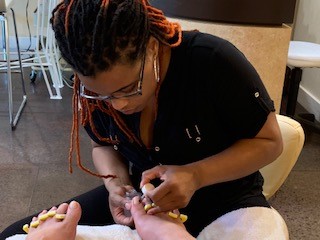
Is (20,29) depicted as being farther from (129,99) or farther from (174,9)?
(129,99)

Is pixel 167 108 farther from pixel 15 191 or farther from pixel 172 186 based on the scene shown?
pixel 15 191

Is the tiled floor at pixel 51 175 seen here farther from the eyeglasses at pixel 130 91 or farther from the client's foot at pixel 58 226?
the eyeglasses at pixel 130 91

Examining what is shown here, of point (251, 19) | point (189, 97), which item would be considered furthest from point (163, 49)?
point (251, 19)

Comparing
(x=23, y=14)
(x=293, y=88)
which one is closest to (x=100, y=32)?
(x=293, y=88)

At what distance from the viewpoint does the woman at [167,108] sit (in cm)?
78

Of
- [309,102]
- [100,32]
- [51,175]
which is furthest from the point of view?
[309,102]

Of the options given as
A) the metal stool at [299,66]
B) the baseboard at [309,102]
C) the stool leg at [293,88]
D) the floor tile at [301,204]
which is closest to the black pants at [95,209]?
the floor tile at [301,204]

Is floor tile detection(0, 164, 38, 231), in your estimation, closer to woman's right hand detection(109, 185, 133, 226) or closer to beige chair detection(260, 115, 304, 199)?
woman's right hand detection(109, 185, 133, 226)

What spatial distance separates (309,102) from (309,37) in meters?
0.44

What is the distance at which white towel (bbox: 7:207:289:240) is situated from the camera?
0.91 meters

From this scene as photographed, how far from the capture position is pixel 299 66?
2350mm

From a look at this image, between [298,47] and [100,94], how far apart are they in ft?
6.15

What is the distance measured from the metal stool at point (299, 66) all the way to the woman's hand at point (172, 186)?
1616 mm

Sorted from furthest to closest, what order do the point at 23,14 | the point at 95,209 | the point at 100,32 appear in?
the point at 23,14
the point at 95,209
the point at 100,32
